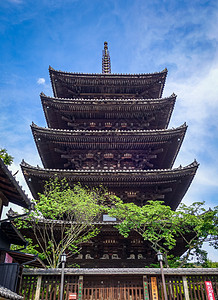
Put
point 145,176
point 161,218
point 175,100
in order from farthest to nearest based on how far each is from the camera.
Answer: point 175,100
point 145,176
point 161,218

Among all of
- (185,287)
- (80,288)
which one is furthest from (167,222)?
(80,288)

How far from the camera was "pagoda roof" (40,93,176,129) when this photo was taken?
848 inches

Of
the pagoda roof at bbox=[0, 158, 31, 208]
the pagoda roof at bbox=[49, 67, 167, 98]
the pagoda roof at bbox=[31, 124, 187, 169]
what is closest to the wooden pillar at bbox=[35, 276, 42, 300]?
the pagoda roof at bbox=[0, 158, 31, 208]

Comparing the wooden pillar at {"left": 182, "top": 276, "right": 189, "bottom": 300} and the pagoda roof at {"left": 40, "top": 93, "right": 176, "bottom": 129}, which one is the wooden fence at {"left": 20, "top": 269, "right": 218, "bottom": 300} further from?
the pagoda roof at {"left": 40, "top": 93, "right": 176, "bottom": 129}

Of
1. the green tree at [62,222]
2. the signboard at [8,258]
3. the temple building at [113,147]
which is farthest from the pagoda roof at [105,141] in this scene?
the signboard at [8,258]

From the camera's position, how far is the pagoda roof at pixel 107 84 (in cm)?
2341

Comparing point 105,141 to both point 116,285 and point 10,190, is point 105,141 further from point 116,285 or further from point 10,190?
point 116,285

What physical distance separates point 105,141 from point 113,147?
879mm

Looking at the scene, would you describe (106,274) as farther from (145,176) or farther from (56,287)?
(145,176)

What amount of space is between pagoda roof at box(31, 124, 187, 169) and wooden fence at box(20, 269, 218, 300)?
10245 millimetres

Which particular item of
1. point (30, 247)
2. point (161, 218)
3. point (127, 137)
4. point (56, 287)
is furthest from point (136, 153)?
point (56, 287)

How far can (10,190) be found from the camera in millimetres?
11125

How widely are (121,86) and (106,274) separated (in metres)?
16.8

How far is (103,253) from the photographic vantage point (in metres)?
16.5
